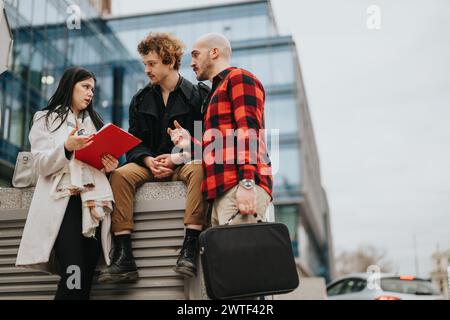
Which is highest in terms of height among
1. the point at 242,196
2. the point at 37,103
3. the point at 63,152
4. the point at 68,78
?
the point at 37,103

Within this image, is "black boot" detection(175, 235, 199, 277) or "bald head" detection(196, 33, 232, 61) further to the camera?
"bald head" detection(196, 33, 232, 61)

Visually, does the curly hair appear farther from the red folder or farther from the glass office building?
the glass office building

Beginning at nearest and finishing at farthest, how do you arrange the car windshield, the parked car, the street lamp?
the street lamp, the parked car, the car windshield

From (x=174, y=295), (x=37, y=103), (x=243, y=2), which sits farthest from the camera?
(x=243, y=2)

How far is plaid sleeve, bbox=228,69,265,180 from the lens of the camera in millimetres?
3229

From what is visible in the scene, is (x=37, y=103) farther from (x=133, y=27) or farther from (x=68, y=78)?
(x=68, y=78)

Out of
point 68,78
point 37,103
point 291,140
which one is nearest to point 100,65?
point 37,103

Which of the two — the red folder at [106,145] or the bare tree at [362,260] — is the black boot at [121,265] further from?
the bare tree at [362,260]

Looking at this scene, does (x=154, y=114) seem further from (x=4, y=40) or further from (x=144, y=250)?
(x=4, y=40)

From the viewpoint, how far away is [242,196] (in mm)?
3105

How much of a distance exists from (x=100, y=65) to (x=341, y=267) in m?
52.4

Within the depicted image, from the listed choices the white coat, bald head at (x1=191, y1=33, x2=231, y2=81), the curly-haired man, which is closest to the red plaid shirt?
bald head at (x1=191, y1=33, x2=231, y2=81)

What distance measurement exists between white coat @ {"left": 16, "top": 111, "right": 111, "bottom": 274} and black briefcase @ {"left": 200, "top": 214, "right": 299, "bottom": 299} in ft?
3.11

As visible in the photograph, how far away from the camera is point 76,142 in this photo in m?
3.45
